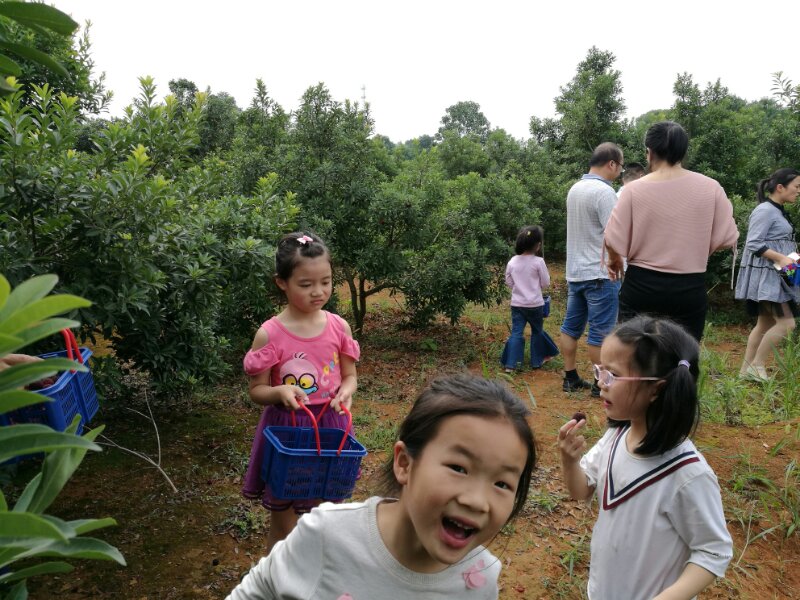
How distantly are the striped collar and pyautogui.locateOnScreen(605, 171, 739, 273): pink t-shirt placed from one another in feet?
7.31

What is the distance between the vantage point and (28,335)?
0.90m

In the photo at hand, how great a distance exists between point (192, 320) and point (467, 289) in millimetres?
4017

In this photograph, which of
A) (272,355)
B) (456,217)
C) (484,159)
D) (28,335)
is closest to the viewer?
(28,335)

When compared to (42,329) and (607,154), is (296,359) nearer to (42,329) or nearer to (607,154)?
(42,329)

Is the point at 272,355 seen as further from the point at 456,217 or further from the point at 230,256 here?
the point at 456,217

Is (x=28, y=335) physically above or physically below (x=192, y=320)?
above

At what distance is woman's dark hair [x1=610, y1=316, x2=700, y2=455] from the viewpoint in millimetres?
1814

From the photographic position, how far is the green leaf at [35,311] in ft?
2.73

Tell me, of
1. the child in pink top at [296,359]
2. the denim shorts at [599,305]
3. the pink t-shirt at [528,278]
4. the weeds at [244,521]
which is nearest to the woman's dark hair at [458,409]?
the child in pink top at [296,359]

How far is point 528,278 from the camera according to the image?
642 centimetres

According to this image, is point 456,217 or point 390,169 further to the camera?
point 390,169

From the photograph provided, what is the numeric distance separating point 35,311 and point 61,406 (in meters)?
1.50

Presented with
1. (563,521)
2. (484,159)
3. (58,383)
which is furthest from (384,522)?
(484,159)

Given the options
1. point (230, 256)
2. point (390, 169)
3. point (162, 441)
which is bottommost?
point (162, 441)
